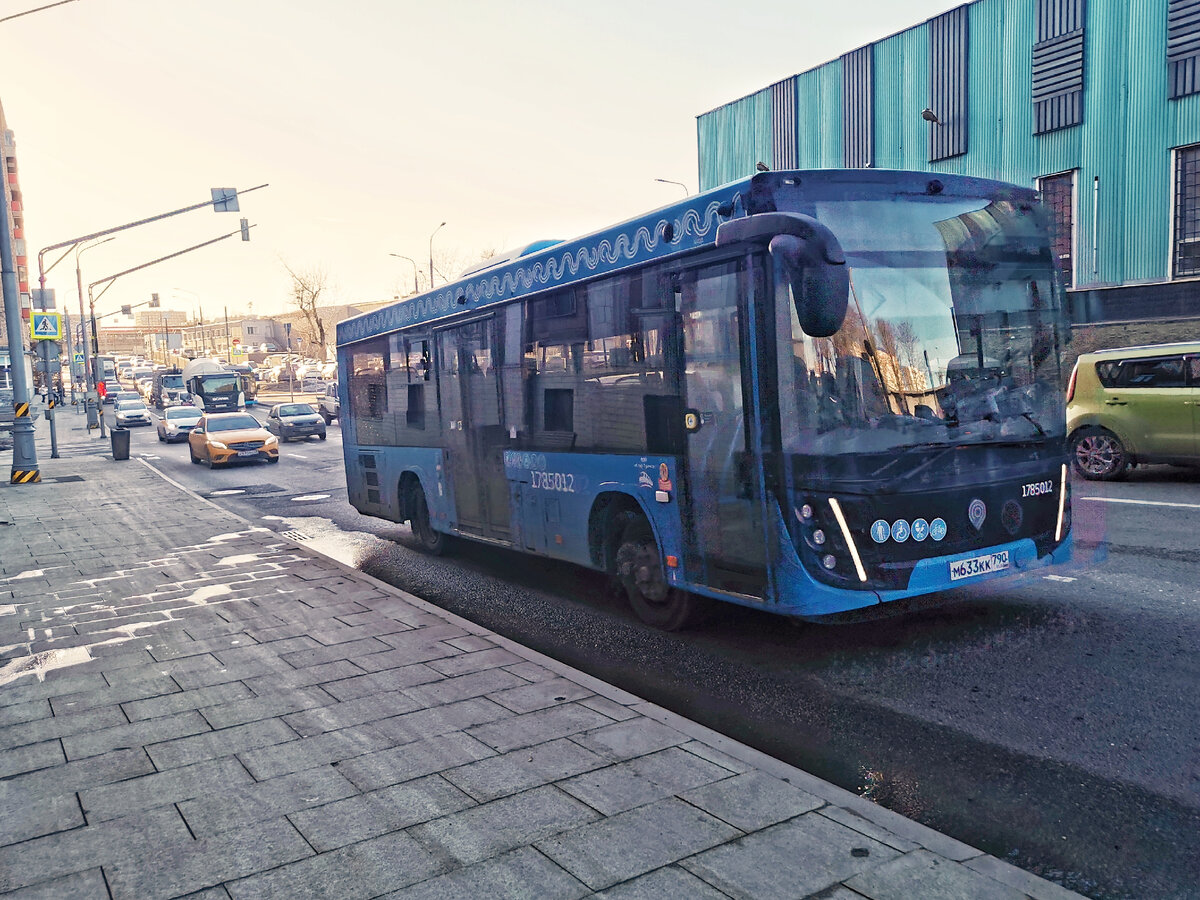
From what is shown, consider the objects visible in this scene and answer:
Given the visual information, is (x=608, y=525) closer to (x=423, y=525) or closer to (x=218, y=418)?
(x=423, y=525)

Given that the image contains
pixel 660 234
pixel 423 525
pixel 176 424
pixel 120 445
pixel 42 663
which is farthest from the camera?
pixel 176 424

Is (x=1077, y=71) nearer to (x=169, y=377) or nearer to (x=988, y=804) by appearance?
(x=988, y=804)

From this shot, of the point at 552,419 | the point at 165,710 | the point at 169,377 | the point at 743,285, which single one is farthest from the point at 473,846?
the point at 169,377

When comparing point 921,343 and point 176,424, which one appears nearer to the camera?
point 921,343

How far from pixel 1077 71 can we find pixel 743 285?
24523 millimetres

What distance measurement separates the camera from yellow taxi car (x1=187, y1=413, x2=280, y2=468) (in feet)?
80.9

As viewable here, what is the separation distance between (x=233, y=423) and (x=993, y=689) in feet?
80.0

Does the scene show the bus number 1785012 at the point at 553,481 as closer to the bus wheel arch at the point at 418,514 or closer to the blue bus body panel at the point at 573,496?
the blue bus body panel at the point at 573,496

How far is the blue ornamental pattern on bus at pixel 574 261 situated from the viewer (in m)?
6.23

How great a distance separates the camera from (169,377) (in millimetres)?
68188

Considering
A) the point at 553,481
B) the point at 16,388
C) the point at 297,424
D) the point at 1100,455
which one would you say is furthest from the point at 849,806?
the point at 297,424

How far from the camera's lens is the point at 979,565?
19.6 ft

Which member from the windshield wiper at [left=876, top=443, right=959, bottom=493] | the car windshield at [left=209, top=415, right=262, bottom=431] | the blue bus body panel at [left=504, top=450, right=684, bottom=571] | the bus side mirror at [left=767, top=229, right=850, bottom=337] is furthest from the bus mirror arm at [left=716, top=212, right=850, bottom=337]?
the car windshield at [left=209, top=415, right=262, bottom=431]

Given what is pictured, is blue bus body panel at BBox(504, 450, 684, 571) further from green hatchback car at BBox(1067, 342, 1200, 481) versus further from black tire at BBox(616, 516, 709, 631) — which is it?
green hatchback car at BBox(1067, 342, 1200, 481)
